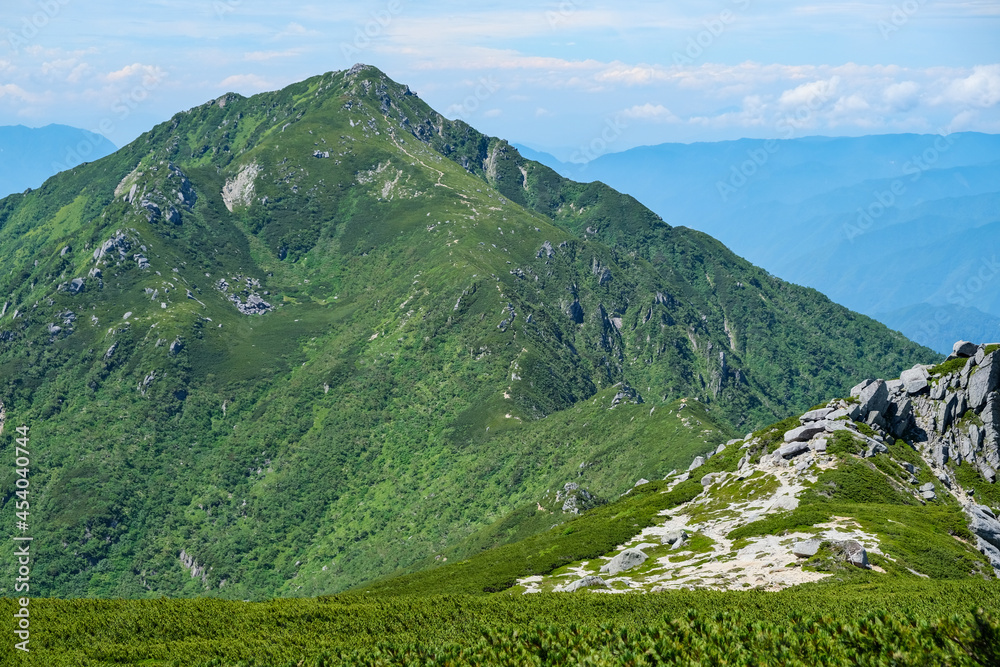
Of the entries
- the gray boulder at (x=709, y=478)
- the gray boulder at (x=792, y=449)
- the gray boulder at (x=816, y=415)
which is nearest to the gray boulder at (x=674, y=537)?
the gray boulder at (x=709, y=478)

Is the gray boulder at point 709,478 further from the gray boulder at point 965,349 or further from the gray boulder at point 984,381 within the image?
the gray boulder at point 965,349

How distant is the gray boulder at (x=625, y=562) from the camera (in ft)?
331

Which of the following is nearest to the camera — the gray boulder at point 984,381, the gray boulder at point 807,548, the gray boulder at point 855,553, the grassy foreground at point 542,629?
the grassy foreground at point 542,629

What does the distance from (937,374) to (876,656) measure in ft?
351

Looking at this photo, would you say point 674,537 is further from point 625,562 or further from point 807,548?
point 807,548

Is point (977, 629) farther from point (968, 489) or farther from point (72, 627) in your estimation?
point (968, 489)

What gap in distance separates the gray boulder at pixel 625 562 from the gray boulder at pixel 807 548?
20.6 meters

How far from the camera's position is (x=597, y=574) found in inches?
4003

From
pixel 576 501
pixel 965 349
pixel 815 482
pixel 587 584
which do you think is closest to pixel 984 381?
pixel 965 349

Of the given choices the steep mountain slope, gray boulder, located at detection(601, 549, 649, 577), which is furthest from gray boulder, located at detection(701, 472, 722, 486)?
gray boulder, located at detection(601, 549, 649, 577)

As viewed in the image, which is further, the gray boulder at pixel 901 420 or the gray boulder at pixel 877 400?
the gray boulder at pixel 877 400

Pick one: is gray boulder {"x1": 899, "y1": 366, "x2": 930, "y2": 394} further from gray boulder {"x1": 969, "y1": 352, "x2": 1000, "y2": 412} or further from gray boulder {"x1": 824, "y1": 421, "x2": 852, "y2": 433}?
gray boulder {"x1": 824, "y1": 421, "x2": 852, "y2": 433}

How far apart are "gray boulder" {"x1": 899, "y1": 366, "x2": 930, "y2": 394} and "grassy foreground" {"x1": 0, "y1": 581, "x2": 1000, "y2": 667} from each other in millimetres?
74019

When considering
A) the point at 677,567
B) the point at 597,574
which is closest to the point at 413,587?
the point at 597,574
